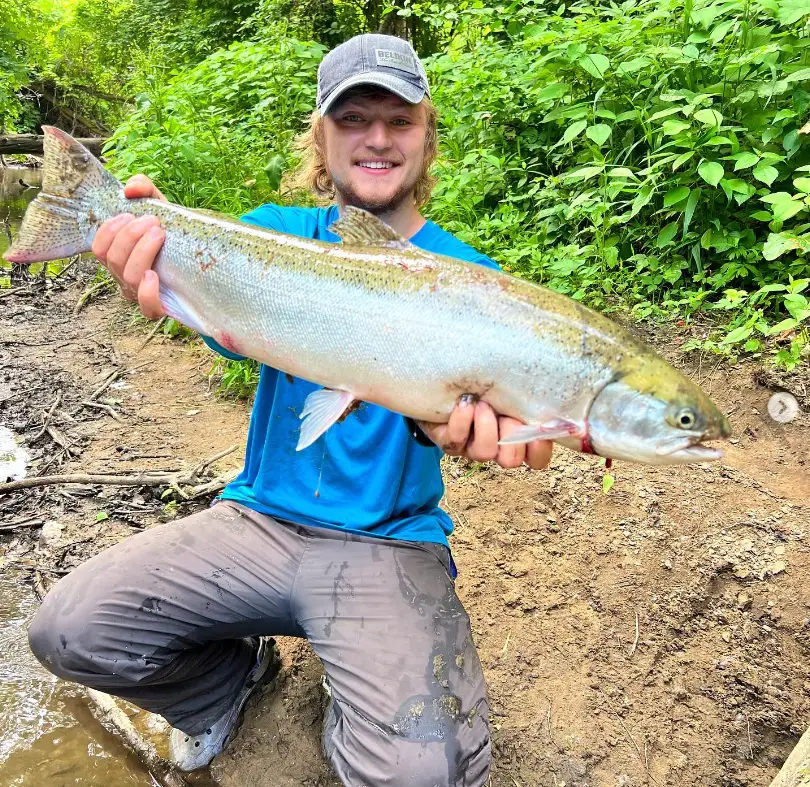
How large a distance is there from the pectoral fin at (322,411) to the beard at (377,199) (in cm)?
97

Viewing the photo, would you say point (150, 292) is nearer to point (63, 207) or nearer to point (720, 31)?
point (63, 207)

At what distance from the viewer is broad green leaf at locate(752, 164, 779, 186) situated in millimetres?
3555

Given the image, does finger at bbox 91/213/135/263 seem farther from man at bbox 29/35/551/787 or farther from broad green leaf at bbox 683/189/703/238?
broad green leaf at bbox 683/189/703/238

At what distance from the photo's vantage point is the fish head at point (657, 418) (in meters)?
1.87

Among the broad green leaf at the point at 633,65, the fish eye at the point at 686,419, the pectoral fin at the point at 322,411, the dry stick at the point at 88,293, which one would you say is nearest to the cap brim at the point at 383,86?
the pectoral fin at the point at 322,411

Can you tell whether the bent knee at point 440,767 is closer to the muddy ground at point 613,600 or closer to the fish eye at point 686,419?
the muddy ground at point 613,600

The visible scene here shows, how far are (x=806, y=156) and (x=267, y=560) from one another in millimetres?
3877

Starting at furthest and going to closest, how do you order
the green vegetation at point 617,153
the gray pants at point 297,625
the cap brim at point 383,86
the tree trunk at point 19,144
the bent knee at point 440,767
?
the tree trunk at point 19,144 < the green vegetation at point 617,153 < the cap brim at point 383,86 < the gray pants at point 297,625 < the bent knee at point 440,767

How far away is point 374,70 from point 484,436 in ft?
5.26

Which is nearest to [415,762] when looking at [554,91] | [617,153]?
[617,153]

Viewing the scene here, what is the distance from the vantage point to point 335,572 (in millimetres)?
2330

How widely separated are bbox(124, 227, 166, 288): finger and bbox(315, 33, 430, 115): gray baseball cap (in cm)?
93

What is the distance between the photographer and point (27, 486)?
401 centimetres

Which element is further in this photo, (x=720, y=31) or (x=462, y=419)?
(x=720, y=31)
